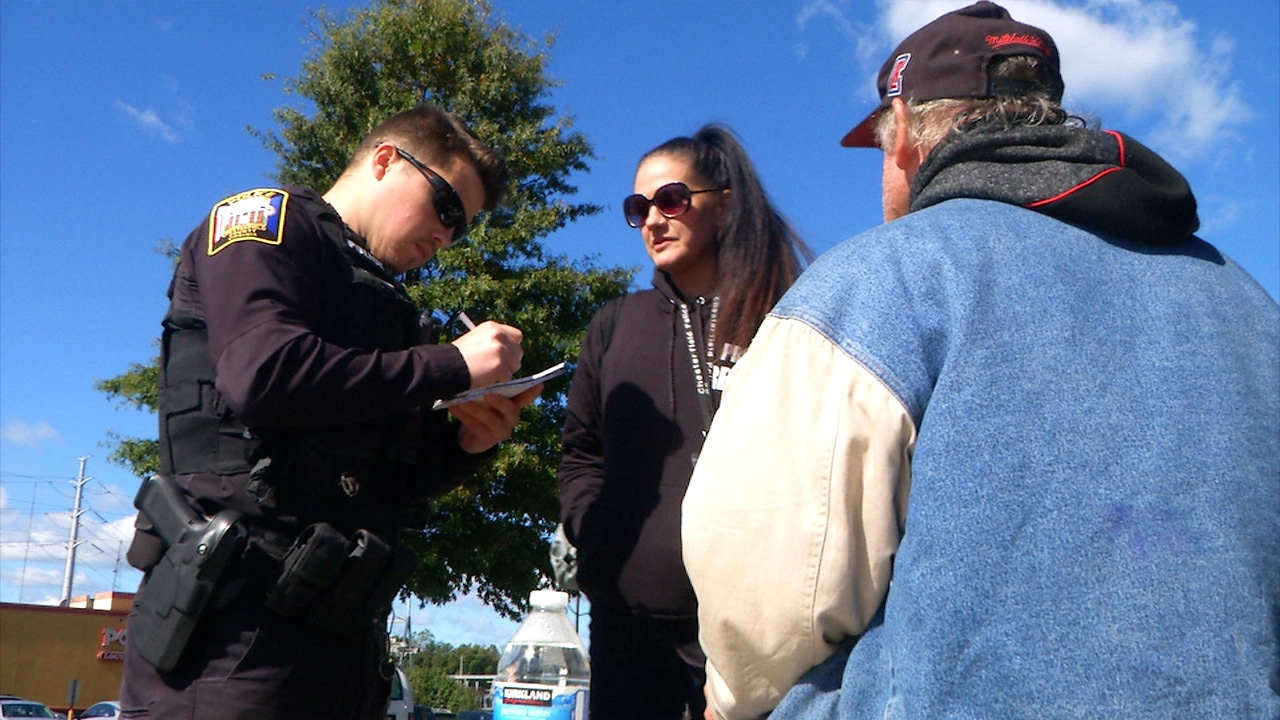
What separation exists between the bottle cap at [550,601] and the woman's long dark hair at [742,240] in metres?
2.47

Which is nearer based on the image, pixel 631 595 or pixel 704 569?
pixel 704 569

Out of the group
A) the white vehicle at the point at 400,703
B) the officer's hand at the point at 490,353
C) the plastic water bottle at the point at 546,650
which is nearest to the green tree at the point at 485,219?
the white vehicle at the point at 400,703

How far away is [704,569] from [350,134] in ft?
45.0

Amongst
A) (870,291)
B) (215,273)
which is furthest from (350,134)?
(870,291)

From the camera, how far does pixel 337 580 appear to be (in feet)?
8.17

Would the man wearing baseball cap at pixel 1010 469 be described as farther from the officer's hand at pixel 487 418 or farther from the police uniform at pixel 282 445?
the officer's hand at pixel 487 418

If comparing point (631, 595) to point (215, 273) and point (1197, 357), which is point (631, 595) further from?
point (1197, 357)

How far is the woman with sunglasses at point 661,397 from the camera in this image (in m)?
2.94

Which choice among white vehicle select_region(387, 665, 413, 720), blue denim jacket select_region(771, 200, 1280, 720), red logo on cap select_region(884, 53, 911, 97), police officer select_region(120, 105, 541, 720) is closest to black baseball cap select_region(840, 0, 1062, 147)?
red logo on cap select_region(884, 53, 911, 97)

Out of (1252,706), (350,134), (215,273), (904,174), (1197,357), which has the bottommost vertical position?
(1252,706)

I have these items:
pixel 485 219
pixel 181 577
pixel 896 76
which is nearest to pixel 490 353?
pixel 181 577

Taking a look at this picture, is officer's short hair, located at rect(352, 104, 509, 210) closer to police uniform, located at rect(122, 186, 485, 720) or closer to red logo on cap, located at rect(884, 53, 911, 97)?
police uniform, located at rect(122, 186, 485, 720)

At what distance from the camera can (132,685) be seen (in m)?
2.54

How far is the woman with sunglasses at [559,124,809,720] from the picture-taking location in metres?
2.94
